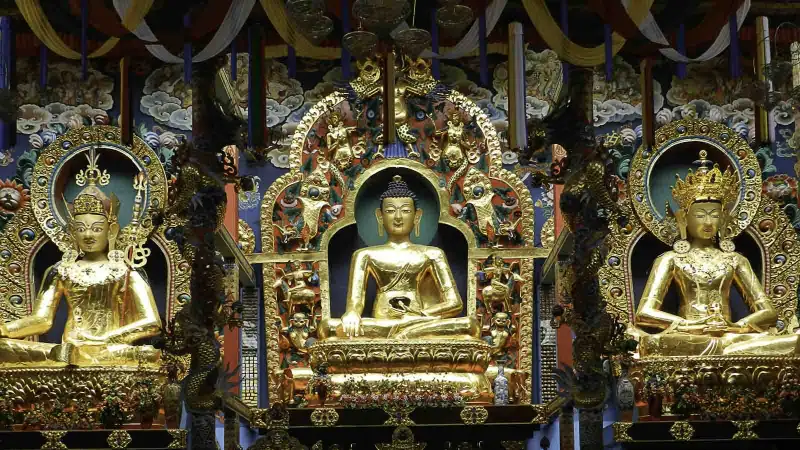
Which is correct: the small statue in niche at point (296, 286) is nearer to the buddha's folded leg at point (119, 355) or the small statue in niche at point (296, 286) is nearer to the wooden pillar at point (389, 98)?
the buddha's folded leg at point (119, 355)

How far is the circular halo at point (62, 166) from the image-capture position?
42.5ft

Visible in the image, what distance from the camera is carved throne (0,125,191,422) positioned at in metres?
12.9

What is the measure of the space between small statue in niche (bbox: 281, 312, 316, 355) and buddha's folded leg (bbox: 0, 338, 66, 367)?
1955mm

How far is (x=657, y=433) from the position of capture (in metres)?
11.2

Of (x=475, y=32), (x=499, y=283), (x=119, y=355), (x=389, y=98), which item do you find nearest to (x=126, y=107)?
(x=389, y=98)

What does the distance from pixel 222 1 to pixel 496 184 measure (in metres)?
3.87

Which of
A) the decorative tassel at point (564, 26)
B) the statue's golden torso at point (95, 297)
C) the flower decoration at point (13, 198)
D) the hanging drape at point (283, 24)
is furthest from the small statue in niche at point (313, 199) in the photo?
the decorative tassel at point (564, 26)

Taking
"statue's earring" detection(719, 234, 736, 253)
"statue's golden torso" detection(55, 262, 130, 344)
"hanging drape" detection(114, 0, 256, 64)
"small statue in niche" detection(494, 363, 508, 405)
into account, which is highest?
"hanging drape" detection(114, 0, 256, 64)

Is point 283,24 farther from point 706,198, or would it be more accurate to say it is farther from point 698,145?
point 698,145

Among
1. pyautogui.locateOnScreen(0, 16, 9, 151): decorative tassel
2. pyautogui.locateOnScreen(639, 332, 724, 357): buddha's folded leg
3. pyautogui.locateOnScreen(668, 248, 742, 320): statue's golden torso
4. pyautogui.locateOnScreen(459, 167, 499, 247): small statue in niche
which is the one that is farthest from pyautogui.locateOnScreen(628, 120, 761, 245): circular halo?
pyautogui.locateOnScreen(0, 16, 9, 151): decorative tassel

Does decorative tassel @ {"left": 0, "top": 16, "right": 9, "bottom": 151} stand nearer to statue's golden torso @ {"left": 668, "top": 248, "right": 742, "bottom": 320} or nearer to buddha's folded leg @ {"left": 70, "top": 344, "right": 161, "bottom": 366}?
buddha's folded leg @ {"left": 70, "top": 344, "right": 161, "bottom": 366}

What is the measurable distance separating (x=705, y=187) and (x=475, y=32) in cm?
314

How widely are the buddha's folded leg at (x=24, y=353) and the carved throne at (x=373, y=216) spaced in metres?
1.84

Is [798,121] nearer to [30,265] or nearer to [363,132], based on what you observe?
[363,132]
